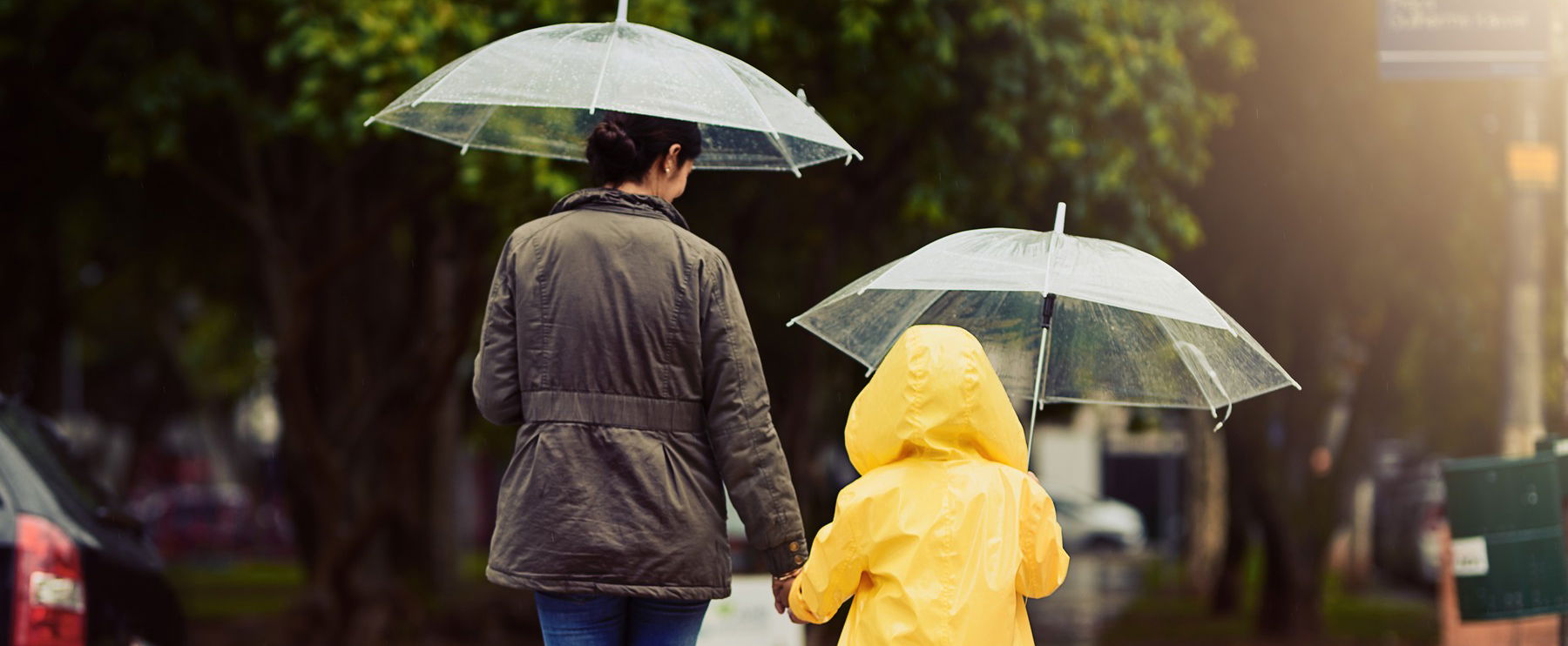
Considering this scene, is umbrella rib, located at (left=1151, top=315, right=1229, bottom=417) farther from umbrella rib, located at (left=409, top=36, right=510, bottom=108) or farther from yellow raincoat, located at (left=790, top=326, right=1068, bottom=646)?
umbrella rib, located at (left=409, top=36, right=510, bottom=108)

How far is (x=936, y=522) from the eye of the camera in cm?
356

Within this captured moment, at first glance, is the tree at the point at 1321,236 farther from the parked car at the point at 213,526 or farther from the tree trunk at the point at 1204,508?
the parked car at the point at 213,526

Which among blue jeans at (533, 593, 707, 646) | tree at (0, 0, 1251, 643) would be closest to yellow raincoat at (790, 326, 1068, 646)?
blue jeans at (533, 593, 707, 646)

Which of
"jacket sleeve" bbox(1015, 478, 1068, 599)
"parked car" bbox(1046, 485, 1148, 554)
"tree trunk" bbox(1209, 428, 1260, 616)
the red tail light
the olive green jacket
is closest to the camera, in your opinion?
the olive green jacket

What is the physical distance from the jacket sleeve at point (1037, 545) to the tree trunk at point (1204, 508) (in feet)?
59.3

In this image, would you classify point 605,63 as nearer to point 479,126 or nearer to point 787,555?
point 479,126

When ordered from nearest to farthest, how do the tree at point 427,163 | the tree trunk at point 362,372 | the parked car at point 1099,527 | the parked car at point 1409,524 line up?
the tree at point 427,163 < the tree trunk at point 362,372 < the parked car at point 1409,524 < the parked car at point 1099,527

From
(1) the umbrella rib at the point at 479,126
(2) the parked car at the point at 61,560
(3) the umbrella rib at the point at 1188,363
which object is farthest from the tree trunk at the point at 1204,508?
(1) the umbrella rib at the point at 479,126

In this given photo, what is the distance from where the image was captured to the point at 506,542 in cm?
335

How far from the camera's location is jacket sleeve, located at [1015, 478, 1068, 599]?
11.9ft

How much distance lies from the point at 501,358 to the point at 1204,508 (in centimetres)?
1934

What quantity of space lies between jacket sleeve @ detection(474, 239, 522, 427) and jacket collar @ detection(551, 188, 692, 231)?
151mm

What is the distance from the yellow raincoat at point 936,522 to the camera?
354 centimetres

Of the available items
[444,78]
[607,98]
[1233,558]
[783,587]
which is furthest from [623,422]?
[1233,558]
